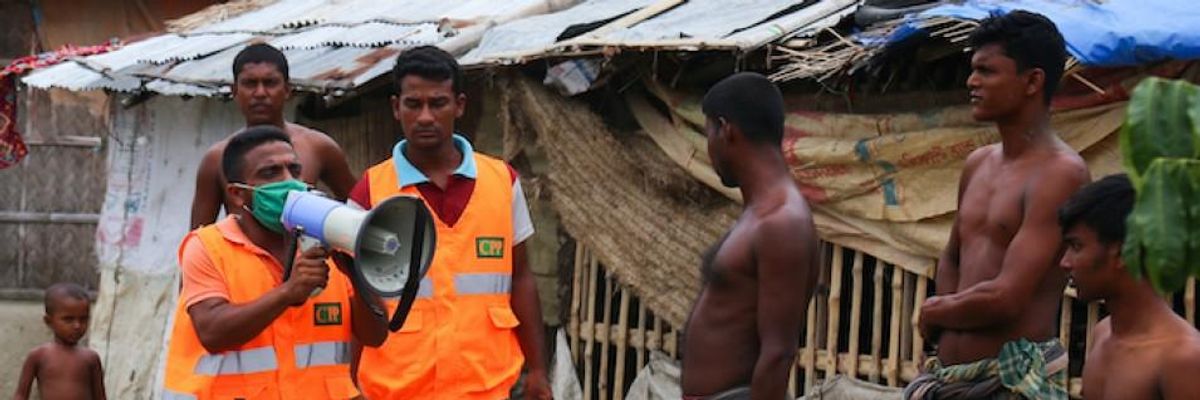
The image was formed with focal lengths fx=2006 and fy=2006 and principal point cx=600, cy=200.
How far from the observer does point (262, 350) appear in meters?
5.30

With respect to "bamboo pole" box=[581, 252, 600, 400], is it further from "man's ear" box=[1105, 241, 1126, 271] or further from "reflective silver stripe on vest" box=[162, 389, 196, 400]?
"man's ear" box=[1105, 241, 1126, 271]

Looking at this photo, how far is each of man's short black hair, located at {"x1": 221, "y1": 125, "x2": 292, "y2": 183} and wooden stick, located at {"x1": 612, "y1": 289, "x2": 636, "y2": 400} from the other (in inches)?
146

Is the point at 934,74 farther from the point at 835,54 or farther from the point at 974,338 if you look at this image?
the point at 974,338

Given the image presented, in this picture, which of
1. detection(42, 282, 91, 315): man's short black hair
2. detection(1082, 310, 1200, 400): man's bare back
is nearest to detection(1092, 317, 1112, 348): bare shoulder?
detection(1082, 310, 1200, 400): man's bare back

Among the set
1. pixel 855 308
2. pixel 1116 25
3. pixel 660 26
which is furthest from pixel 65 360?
pixel 1116 25

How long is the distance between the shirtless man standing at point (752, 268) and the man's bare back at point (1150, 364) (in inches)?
30.2

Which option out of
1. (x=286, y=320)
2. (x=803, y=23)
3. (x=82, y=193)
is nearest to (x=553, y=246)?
(x=803, y=23)

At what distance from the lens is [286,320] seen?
5.32m

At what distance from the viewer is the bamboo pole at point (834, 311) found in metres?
7.87

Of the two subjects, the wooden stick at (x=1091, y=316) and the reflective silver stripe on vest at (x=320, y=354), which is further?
the wooden stick at (x=1091, y=316)

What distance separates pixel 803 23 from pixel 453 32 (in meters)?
2.57

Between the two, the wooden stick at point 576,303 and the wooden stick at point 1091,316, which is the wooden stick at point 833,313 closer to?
the wooden stick at point 1091,316

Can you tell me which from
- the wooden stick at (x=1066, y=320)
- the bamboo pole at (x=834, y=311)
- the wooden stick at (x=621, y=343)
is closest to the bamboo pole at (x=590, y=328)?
the wooden stick at (x=621, y=343)

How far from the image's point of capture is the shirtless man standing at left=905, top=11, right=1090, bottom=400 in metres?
5.08
